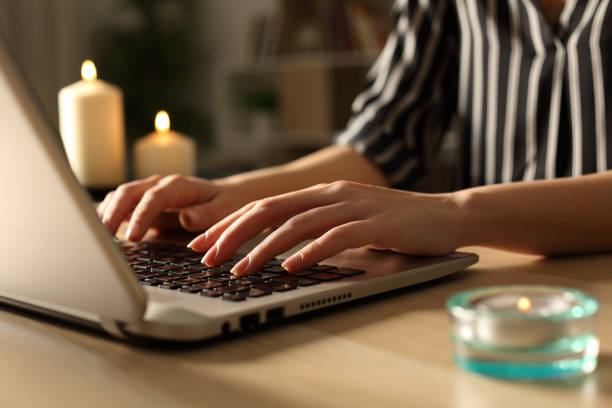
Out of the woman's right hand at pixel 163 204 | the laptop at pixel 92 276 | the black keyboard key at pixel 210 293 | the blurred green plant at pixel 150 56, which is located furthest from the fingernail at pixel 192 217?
the blurred green plant at pixel 150 56

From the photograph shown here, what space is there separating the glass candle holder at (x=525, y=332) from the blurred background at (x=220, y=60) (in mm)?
3134

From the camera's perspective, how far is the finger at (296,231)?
574 millimetres

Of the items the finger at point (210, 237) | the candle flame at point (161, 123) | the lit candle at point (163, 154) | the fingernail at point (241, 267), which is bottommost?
the fingernail at point (241, 267)

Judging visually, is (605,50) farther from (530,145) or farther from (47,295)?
(47,295)

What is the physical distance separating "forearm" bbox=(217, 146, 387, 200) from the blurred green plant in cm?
288

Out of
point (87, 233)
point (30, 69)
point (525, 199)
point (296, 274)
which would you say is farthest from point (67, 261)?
point (30, 69)

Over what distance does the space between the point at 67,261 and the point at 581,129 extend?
39.9 inches

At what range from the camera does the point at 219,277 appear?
0.57 m

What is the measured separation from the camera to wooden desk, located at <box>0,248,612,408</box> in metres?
0.37

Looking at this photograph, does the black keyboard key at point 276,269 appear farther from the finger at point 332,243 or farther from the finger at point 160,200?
the finger at point 160,200

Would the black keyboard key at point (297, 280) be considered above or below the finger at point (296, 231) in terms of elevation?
below

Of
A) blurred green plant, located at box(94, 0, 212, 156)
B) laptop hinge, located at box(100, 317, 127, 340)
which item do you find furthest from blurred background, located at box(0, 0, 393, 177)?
laptop hinge, located at box(100, 317, 127, 340)

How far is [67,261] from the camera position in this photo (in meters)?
0.43

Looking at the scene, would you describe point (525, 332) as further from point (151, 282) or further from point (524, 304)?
point (151, 282)
